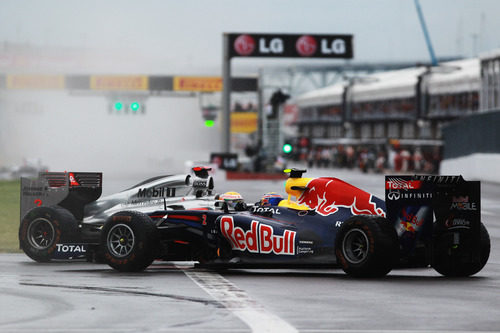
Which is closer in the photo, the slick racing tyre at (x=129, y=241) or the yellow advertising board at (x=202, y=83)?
the slick racing tyre at (x=129, y=241)

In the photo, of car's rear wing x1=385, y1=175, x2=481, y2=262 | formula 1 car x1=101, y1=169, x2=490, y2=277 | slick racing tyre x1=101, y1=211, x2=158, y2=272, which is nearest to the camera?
formula 1 car x1=101, y1=169, x2=490, y2=277

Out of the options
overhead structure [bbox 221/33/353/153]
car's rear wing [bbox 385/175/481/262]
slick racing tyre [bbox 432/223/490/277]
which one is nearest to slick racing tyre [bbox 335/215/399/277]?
car's rear wing [bbox 385/175/481/262]

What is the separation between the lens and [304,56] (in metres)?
53.5

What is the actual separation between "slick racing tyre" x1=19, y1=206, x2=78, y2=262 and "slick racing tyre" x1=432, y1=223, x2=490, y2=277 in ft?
14.6

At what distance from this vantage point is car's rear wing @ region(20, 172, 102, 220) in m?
14.2

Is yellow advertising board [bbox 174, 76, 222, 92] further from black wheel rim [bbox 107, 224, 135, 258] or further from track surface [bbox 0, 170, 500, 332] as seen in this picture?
black wheel rim [bbox 107, 224, 135, 258]

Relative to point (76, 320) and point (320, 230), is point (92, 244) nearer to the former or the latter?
point (320, 230)

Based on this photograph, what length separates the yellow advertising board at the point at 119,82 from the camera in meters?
88.8

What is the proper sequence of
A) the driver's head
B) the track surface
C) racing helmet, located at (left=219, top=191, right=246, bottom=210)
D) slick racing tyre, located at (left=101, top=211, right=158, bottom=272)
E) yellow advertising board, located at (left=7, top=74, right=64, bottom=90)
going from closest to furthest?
the track surface < slick racing tyre, located at (left=101, top=211, right=158, bottom=272) < racing helmet, located at (left=219, top=191, right=246, bottom=210) < the driver's head < yellow advertising board, located at (left=7, top=74, right=64, bottom=90)

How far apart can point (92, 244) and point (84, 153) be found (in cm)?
10119

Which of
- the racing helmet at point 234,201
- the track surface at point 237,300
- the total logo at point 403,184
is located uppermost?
the total logo at point 403,184

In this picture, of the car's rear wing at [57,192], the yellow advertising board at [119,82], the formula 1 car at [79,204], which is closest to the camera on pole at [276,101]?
the yellow advertising board at [119,82]

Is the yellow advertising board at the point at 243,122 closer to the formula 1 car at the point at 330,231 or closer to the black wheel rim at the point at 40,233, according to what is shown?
the black wheel rim at the point at 40,233

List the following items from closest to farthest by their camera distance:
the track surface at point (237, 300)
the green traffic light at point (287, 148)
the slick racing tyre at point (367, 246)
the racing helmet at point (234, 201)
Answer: the track surface at point (237, 300) < the slick racing tyre at point (367, 246) < the racing helmet at point (234, 201) < the green traffic light at point (287, 148)
